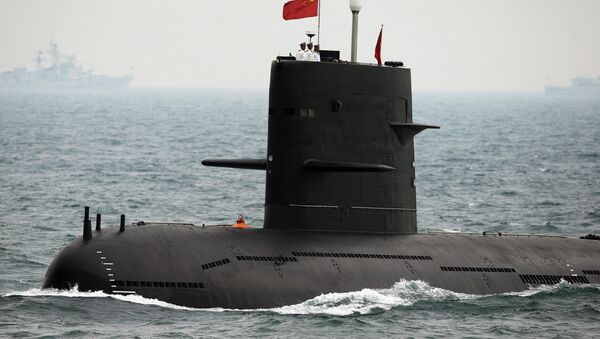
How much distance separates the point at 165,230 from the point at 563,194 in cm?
3219

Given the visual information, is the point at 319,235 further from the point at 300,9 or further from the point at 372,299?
the point at 300,9

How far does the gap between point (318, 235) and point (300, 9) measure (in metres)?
4.44

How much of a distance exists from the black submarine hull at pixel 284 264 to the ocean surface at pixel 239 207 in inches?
10.7

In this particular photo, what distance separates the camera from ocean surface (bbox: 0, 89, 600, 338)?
21953 mm

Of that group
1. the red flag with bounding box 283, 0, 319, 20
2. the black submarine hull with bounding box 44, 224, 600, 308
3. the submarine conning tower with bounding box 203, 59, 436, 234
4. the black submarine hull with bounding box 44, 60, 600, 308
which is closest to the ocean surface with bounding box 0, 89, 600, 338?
the black submarine hull with bounding box 44, 224, 600, 308

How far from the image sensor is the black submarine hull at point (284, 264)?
74.0 feet

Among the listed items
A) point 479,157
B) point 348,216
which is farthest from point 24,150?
point 348,216

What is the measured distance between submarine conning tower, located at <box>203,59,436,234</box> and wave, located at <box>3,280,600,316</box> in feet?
5.63

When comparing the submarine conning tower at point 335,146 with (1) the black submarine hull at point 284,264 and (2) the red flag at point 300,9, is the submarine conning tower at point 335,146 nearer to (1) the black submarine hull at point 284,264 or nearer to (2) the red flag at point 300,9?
(1) the black submarine hull at point 284,264

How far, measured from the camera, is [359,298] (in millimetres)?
23922

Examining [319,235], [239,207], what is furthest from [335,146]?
[239,207]

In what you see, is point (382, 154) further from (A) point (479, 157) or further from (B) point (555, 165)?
(A) point (479, 157)

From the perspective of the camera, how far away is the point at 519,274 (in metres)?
26.4

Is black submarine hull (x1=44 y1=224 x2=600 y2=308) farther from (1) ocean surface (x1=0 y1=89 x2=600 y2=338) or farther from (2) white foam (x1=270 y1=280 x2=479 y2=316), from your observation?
(1) ocean surface (x1=0 y1=89 x2=600 y2=338)
